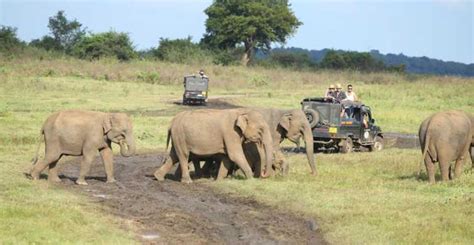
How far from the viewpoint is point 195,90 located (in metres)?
49.4

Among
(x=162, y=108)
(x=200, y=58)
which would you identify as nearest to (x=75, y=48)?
(x=200, y=58)

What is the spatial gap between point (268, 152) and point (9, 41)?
2600 inches

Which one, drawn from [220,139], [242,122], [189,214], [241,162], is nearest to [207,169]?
[220,139]

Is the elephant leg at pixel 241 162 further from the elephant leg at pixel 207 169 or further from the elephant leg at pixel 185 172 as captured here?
the elephant leg at pixel 207 169

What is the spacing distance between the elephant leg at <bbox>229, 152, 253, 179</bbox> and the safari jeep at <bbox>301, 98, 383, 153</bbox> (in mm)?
7111

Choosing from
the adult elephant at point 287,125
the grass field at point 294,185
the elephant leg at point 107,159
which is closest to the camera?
the grass field at point 294,185

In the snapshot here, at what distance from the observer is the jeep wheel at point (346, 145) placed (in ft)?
94.2

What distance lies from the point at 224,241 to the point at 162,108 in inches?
1251

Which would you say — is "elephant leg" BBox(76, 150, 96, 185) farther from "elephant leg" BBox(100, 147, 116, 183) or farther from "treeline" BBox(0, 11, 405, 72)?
"treeline" BBox(0, 11, 405, 72)

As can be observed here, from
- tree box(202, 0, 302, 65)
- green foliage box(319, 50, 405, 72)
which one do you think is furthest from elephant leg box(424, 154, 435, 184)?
green foliage box(319, 50, 405, 72)

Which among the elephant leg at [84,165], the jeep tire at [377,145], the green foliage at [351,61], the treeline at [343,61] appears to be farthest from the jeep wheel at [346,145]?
the green foliage at [351,61]

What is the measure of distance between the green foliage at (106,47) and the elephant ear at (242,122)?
208 ft

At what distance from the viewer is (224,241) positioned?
542 inches

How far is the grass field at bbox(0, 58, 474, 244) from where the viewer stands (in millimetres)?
13758
